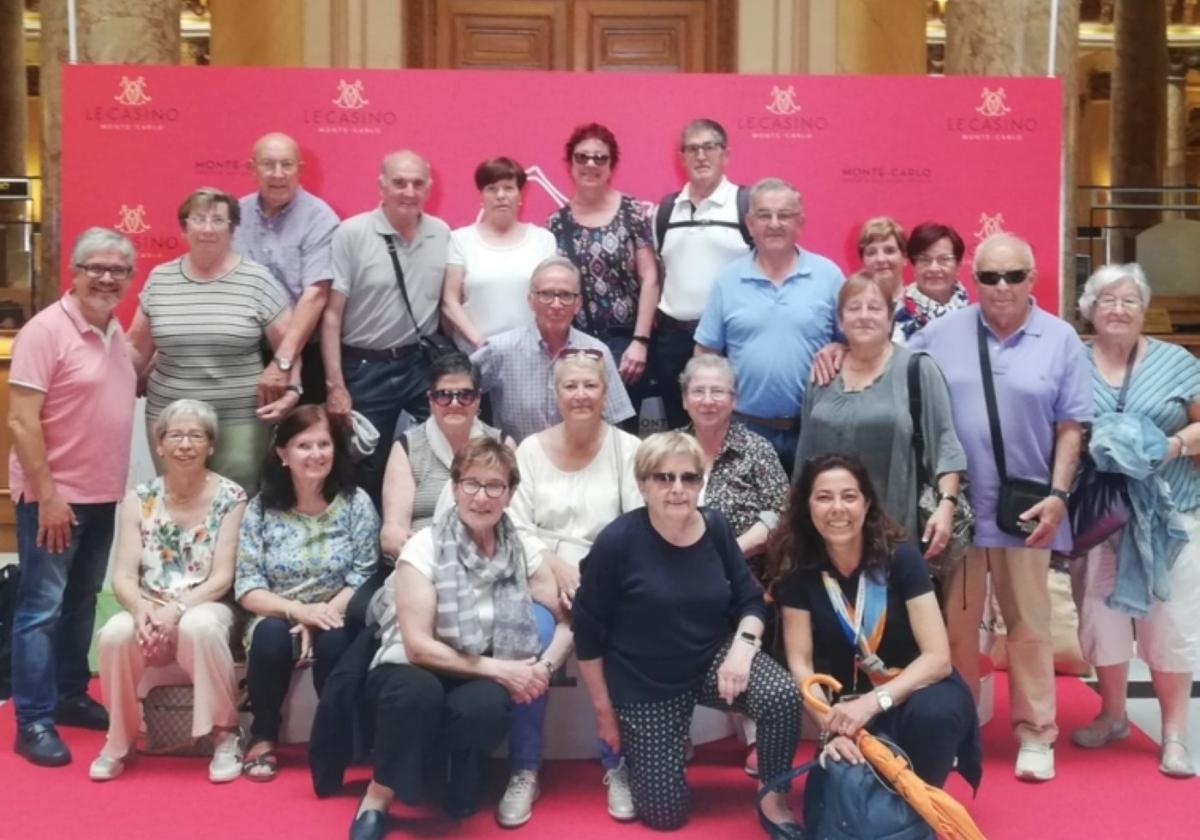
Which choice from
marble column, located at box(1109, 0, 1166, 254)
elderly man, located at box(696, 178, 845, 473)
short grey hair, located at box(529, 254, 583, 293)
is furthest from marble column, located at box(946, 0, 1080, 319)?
marble column, located at box(1109, 0, 1166, 254)

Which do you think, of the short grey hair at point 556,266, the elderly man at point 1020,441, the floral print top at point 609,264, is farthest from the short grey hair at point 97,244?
the elderly man at point 1020,441

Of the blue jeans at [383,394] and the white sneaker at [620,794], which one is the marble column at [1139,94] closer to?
the blue jeans at [383,394]

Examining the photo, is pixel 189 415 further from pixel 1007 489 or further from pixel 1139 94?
pixel 1139 94

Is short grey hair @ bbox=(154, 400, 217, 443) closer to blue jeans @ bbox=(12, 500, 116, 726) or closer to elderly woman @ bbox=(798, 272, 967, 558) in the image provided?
blue jeans @ bbox=(12, 500, 116, 726)

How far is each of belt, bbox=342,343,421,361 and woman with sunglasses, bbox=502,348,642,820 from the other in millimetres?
766

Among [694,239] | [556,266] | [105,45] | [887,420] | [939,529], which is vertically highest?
[105,45]

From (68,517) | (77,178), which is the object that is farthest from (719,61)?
(68,517)

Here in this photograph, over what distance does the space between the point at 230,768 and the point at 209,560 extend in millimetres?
678

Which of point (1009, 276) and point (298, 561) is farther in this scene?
point (298, 561)

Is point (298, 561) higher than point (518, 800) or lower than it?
higher

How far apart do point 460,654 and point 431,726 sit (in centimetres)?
23

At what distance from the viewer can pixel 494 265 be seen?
5.29m

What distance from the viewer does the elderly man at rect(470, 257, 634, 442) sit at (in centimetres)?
496

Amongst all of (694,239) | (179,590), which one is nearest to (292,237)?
(179,590)
